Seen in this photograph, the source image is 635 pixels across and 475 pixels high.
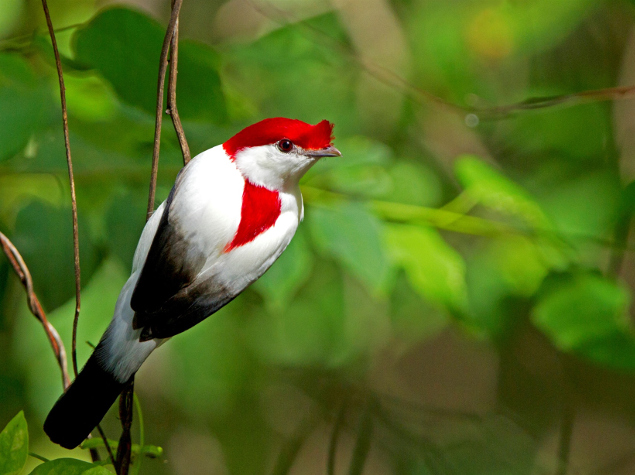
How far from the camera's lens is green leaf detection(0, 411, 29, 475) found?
64cm

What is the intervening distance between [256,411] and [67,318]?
1.40 meters

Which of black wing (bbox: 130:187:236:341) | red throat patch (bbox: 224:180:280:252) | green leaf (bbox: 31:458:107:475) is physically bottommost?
green leaf (bbox: 31:458:107:475)

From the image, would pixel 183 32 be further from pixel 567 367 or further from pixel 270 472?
pixel 567 367

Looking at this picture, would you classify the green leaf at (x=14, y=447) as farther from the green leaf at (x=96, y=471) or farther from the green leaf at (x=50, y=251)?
the green leaf at (x=50, y=251)

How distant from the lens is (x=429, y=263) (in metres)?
1.54

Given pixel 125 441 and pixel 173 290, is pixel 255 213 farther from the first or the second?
pixel 125 441

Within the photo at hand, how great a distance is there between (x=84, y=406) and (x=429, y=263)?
3.18 feet

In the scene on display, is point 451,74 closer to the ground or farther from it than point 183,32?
closer to the ground

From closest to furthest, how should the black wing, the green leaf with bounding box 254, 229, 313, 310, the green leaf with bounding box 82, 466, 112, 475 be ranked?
the green leaf with bounding box 82, 466, 112, 475 < the black wing < the green leaf with bounding box 254, 229, 313, 310

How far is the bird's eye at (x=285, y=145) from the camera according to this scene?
802 millimetres

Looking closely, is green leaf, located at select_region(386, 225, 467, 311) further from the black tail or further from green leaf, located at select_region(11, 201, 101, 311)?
the black tail

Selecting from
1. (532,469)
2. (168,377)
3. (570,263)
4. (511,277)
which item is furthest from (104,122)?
(532,469)

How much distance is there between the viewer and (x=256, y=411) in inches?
105

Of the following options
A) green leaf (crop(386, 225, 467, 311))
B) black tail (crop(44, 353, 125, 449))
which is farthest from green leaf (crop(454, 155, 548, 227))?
black tail (crop(44, 353, 125, 449))
